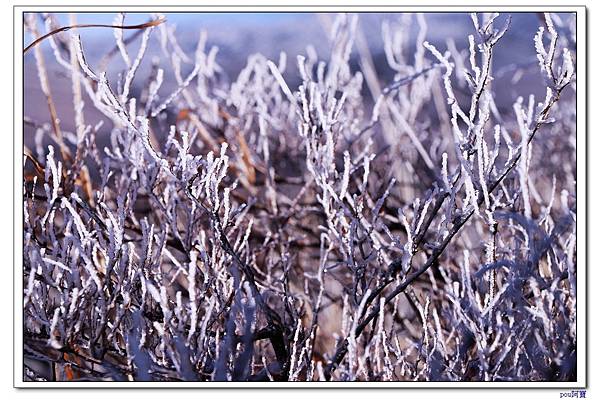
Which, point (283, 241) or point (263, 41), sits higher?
point (263, 41)

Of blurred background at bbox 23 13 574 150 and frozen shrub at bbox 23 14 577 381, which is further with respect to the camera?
blurred background at bbox 23 13 574 150

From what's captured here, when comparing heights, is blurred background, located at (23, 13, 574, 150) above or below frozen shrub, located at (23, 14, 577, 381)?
above

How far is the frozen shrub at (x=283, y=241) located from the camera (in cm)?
169

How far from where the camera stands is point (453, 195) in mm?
1723

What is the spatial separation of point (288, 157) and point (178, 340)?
1.42 m

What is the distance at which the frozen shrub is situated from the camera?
5.55 ft

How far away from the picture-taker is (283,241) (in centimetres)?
245

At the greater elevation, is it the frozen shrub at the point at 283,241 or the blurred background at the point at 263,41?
the blurred background at the point at 263,41

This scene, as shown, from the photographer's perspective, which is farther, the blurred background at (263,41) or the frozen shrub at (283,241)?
the blurred background at (263,41)

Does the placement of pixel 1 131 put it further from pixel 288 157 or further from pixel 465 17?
pixel 465 17

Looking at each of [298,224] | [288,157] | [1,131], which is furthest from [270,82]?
[1,131]

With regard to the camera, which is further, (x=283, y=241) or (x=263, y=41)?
(x=283, y=241)
